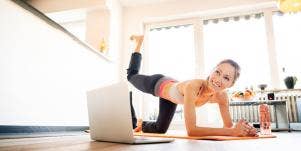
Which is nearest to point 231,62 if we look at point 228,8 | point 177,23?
point 228,8

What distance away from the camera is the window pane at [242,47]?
14.1 ft

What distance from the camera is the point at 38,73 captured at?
7.78 ft

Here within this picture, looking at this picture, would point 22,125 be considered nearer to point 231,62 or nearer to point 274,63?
point 231,62

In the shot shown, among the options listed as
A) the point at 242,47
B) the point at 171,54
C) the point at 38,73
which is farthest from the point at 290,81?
the point at 38,73

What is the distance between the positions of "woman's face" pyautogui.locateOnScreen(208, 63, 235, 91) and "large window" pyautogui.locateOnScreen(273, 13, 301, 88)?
2800 mm

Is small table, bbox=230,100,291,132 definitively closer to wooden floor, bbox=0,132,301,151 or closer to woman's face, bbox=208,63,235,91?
woman's face, bbox=208,63,235,91

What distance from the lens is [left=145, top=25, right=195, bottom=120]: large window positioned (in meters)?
4.68

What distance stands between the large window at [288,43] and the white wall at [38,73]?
312cm

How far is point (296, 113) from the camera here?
3857 millimetres

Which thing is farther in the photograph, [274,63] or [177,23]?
[177,23]

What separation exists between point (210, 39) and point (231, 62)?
2.94 meters

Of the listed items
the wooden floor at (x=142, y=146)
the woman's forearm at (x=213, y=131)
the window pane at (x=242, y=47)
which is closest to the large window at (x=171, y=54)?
the window pane at (x=242, y=47)

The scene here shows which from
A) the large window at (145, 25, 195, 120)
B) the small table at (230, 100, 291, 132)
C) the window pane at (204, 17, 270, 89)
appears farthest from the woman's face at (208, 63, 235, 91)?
the large window at (145, 25, 195, 120)

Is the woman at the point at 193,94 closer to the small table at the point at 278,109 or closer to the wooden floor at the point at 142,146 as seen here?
the wooden floor at the point at 142,146
